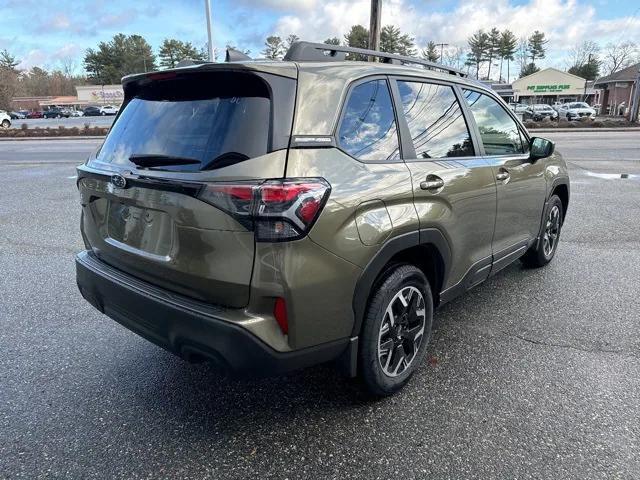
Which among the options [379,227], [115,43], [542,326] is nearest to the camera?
[379,227]

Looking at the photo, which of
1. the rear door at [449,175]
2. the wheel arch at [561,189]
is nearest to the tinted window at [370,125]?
the rear door at [449,175]

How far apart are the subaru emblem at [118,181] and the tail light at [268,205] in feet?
2.00

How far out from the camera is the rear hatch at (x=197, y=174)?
2.10m

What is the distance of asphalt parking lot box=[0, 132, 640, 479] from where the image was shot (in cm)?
231

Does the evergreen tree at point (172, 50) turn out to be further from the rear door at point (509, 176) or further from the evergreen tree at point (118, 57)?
the rear door at point (509, 176)

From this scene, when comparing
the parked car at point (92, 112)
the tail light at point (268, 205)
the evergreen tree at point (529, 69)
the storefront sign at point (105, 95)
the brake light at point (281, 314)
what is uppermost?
the evergreen tree at point (529, 69)

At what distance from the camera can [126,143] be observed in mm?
2738

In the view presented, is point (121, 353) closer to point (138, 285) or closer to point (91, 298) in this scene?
point (91, 298)

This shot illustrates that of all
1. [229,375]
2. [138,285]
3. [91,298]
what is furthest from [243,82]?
[91,298]

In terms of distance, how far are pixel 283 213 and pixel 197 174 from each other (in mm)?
454

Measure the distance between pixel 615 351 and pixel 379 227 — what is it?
2099mm

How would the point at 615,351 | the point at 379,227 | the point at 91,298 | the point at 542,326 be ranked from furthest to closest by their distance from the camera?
the point at 542,326 → the point at 615,351 → the point at 91,298 → the point at 379,227

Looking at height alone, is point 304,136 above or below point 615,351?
above

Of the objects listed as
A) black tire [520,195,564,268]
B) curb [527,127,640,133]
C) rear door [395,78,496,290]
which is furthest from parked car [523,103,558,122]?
rear door [395,78,496,290]
